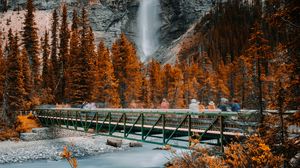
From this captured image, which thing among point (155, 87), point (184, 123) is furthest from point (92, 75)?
point (184, 123)

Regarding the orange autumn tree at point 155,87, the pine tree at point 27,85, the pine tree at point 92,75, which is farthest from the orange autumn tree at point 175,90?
the pine tree at point 27,85

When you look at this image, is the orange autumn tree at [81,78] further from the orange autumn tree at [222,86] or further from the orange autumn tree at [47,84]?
the orange autumn tree at [222,86]

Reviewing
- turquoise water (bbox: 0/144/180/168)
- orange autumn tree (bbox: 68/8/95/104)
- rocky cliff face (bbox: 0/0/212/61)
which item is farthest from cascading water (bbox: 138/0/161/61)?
turquoise water (bbox: 0/144/180/168)

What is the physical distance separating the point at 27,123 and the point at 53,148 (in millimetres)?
10324

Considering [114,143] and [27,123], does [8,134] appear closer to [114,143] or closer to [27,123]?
[27,123]

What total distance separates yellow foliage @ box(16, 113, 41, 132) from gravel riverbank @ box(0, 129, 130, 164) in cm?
375

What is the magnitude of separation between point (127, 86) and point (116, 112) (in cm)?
2662

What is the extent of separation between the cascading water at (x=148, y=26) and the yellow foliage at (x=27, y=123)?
293 feet

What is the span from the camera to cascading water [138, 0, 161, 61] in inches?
5291

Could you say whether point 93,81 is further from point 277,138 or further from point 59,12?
point 59,12

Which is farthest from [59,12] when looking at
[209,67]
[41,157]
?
[41,157]

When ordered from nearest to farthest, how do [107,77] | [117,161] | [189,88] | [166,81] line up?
[117,161] → [107,77] → [189,88] → [166,81]

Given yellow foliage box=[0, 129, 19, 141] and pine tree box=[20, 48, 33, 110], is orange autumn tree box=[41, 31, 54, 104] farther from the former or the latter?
yellow foliage box=[0, 129, 19, 141]

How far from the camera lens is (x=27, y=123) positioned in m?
41.7
